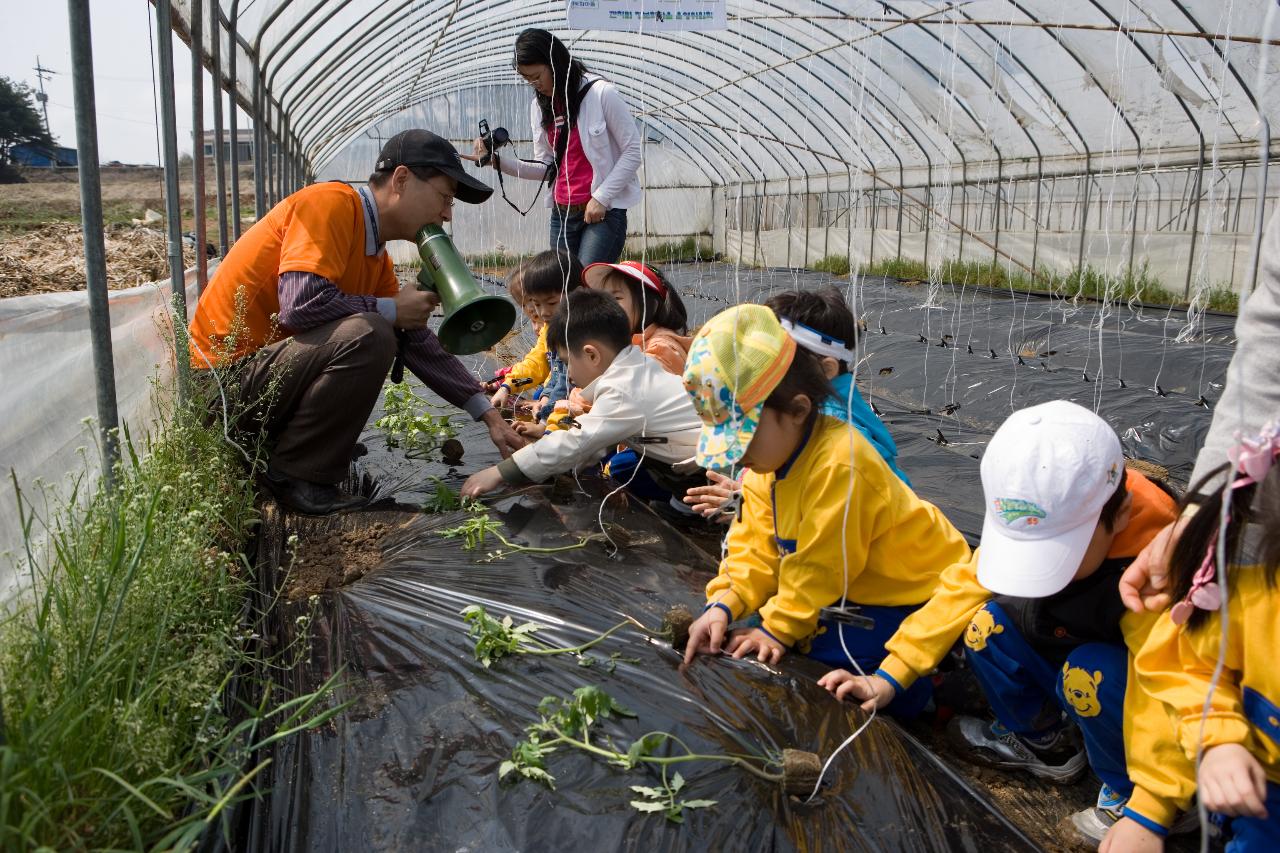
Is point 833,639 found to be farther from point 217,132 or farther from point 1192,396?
point 217,132

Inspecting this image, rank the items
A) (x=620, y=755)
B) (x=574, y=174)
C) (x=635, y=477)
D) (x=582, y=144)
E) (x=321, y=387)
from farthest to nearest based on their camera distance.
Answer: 1. (x=574, y=174)
2. (x=582, y=144)
3. (x=635, y=477)
4. (x=321, y=387)
5. (x=620, y=755)

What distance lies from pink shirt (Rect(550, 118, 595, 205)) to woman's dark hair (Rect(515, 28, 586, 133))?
76 mm

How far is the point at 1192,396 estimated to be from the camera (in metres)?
5.07

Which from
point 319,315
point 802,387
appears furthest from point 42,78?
point 802,387

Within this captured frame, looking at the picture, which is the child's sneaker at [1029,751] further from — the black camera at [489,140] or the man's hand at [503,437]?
the black camera at [489,140]

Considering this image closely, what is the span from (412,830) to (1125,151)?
34.6 feet


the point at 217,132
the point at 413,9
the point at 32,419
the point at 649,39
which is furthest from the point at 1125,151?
the point at 32,419

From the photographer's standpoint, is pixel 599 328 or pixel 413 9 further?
pixel 413 9

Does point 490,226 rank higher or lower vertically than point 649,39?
lower

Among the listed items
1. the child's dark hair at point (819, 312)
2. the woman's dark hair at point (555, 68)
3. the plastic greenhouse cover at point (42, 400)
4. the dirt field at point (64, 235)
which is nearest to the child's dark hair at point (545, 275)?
the woman's dark hair at point (555, 68)

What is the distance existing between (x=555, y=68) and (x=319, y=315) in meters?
1.65

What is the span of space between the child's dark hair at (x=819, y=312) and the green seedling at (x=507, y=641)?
1.14 m

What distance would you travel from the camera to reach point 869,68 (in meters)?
10.9

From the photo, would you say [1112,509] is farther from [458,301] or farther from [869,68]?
[869,68]
